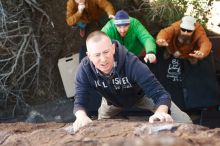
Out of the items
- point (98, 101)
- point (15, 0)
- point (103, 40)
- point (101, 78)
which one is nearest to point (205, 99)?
point (98, 101)

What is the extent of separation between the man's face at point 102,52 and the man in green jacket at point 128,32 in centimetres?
135

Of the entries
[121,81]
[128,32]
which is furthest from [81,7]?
[121,81]

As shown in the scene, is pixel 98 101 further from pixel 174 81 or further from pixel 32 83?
pixel 32 83

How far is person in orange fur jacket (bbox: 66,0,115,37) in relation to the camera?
500 centimetres

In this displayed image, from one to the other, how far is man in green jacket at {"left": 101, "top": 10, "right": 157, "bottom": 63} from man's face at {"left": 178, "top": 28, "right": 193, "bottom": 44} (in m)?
0.43

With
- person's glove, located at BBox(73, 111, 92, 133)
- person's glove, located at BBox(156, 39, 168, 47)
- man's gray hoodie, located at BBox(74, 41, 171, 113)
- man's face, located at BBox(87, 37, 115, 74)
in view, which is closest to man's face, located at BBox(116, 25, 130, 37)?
person's glove, located at BBox(156, 39, 168, 47)

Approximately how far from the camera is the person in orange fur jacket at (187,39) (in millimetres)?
4523

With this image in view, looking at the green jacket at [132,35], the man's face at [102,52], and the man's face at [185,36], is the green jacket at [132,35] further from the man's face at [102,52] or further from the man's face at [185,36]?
the man's face at [102,52]

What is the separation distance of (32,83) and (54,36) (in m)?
0.70

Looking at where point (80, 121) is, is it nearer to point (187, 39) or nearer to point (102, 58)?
point (102, 58)

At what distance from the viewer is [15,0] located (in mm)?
5715

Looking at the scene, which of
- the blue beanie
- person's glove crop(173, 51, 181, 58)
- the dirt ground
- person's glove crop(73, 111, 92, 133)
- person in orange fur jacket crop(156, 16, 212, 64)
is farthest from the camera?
person's glove crop(173, 51, 181, 58)

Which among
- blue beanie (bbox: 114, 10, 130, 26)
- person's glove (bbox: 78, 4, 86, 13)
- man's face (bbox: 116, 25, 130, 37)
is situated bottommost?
man's face (bbox: 116, 25, 130, 37)

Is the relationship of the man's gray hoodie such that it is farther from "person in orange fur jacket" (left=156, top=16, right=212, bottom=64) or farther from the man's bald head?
"person in orange fur jacket" (left=156, top=16, right=212, bottom=64)
